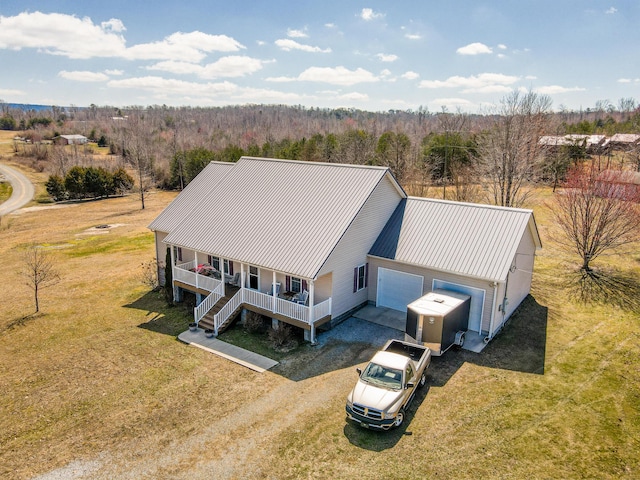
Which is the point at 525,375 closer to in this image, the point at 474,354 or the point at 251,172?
the point at 474,354

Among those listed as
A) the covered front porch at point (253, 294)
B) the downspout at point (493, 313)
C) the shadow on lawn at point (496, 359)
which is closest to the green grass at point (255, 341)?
the covered front porch at point (253, 294)

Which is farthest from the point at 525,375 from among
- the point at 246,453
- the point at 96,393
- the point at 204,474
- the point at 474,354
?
the point at 96,393

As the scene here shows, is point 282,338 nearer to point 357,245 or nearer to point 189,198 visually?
point 357,245

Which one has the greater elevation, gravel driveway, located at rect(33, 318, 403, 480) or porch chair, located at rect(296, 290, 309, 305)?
porch chair, located at rect(296, 290, 309, 305)

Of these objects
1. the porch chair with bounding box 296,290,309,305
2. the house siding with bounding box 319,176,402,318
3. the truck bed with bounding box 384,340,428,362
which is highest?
the house siding with bounding box 319,176,402,318

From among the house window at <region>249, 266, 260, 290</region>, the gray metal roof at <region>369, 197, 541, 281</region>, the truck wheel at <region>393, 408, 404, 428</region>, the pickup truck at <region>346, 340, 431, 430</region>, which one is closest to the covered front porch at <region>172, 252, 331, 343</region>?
the house window at <region>249, 266, 260, 290</region>

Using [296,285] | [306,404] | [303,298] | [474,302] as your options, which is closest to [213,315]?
[296,285]

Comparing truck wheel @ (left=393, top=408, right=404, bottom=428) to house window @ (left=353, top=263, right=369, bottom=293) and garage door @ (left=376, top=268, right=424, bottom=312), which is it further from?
house window @ (left=353, top=263, right=369, bottom=293)
